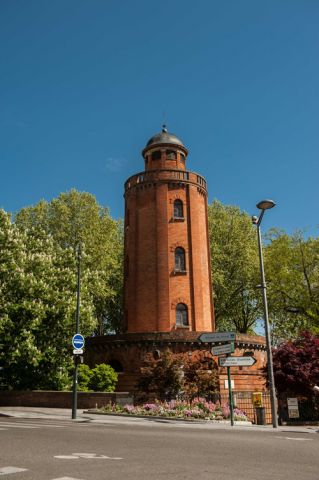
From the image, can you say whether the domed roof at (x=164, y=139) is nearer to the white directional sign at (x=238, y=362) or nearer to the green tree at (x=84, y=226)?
the green tree at (x=84, y=226)

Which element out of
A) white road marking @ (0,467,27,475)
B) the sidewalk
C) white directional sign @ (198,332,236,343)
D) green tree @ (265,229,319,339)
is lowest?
the sidewalk

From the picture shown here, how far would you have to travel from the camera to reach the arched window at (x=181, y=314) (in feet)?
112

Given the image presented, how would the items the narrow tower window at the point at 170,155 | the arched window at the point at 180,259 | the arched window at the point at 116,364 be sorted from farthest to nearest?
the narrow tower window at the point at 170,155
the arched window at the point at 180,259
the arched window at the point at 116,364

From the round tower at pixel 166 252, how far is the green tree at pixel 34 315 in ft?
21.2

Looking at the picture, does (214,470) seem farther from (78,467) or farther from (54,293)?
(54,293)

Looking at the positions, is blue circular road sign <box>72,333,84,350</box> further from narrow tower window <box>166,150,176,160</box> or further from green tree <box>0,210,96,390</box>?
narrow tower window <box>166,150,176,160</box>

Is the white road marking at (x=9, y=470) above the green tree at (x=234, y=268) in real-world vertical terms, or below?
below

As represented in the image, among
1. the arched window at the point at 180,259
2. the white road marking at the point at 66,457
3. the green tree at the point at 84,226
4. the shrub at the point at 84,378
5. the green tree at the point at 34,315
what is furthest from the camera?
the green tree at the point at 84,226

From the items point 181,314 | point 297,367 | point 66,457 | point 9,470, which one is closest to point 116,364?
point 181,314

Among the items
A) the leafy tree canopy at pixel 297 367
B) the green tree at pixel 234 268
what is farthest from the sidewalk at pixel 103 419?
the green tree at pixel 234 268

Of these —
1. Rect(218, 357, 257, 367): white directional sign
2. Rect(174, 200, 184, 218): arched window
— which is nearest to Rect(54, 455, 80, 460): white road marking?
Rect(218, 357, 257, 367): white directional sign

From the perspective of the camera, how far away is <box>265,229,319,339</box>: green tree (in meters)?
36.0

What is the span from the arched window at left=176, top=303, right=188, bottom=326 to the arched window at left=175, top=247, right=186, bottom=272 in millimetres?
2724

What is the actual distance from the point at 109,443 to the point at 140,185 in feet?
95.1
